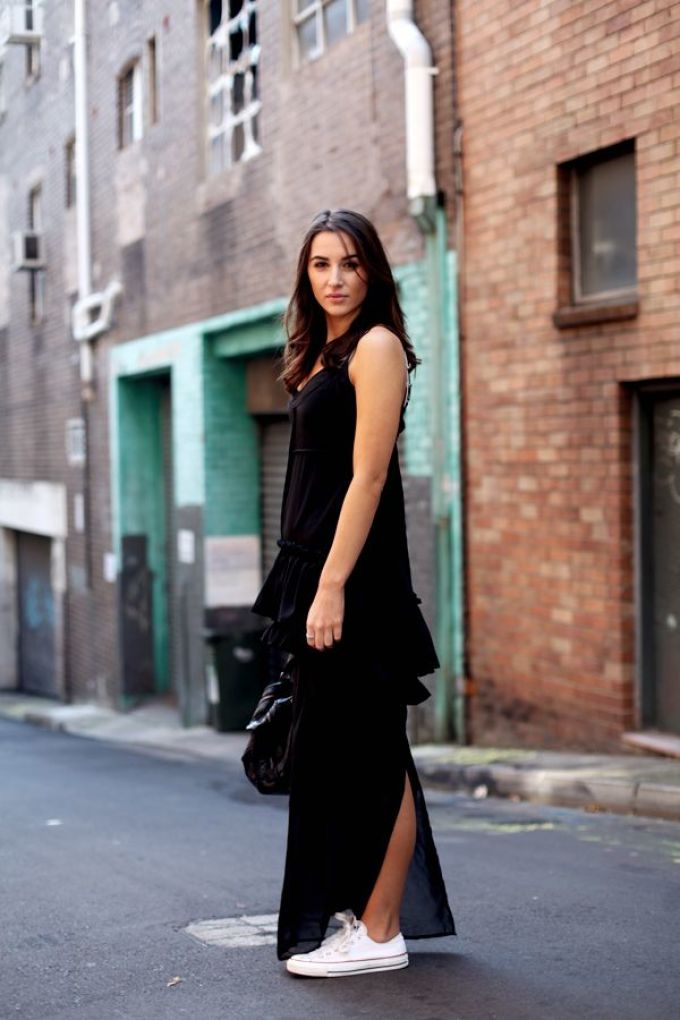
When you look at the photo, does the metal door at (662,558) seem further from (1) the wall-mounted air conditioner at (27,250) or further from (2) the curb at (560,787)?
(1) the wall-mounted air conditioner at (27,250)

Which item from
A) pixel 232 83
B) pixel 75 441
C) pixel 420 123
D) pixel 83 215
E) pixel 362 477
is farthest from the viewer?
pixel 75 441

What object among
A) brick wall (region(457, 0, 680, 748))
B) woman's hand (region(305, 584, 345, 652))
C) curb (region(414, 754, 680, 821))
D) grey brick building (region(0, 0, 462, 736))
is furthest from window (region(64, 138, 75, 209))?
woman's hand (region(305, 584, 345, 652))

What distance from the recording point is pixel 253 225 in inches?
525

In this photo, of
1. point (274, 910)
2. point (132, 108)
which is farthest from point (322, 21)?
point (274, 910)

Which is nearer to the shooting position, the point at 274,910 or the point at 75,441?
the point at 274,910

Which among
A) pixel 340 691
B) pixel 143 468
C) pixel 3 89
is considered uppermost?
pixel 3 89

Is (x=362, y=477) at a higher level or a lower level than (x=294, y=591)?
higher

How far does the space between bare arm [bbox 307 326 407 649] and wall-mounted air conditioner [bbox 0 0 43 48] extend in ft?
56.8

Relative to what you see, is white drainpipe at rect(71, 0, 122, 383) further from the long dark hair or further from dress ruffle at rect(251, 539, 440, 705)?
dress ruffle at rect(251, 539, 440, 705)

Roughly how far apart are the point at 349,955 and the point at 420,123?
705 centimetres

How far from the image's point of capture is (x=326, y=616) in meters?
3.97

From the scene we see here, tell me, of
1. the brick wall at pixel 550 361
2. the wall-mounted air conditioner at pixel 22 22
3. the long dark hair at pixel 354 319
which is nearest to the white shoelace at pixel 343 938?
the long dark hair at pixel 354 319

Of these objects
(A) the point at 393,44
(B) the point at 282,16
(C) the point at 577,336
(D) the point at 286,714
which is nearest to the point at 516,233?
(C) the point at 577,336

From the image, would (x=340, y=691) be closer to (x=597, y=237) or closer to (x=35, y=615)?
(x=597, y=237)
